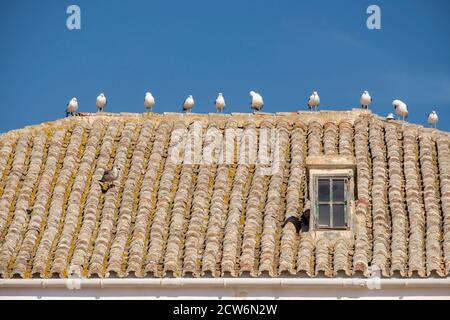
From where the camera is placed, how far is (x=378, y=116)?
31.8 m

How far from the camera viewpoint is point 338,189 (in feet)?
93.3

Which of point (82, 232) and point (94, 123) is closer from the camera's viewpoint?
point (82, 232)

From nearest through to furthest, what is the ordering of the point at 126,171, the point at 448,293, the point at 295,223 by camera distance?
the point at 448,293
the point at 295,223
the point at 126,171

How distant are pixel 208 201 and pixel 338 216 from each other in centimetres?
218

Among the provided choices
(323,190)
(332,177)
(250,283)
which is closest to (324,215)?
(323,190)

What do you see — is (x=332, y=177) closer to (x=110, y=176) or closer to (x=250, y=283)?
(x=250, y=283)

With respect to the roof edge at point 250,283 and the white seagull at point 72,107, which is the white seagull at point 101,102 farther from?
the roof edge at point 250,283

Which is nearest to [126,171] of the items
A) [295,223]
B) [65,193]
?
[65,193]

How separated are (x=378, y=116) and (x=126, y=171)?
4.76 metres

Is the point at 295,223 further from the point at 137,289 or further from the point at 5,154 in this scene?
the point at 5,154

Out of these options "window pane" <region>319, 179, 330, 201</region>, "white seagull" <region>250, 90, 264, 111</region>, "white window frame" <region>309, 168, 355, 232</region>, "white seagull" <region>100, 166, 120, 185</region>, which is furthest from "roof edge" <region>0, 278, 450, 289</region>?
"white seagull" <region>250, 90, 264, 111</region>

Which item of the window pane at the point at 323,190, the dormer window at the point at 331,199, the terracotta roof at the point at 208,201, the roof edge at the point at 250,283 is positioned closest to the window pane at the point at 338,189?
the dormer window at the point at 331,199

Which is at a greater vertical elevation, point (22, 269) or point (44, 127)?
point (44, 127)

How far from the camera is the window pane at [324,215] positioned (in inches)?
1106
